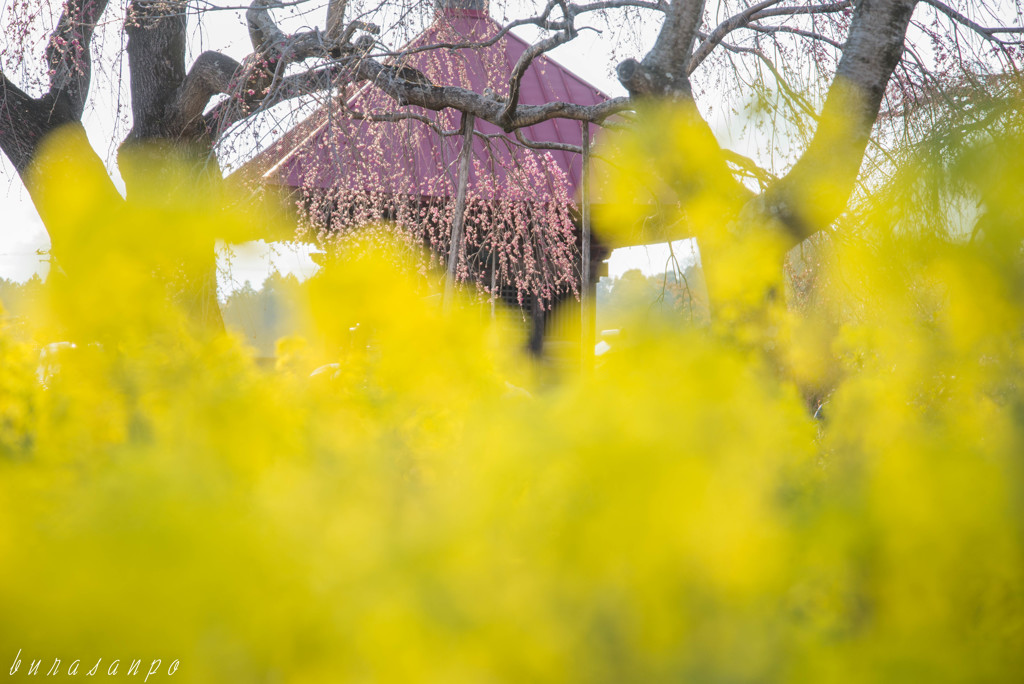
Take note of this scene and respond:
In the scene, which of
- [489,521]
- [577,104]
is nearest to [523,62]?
[577,104]

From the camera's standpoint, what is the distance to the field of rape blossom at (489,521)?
0.52m

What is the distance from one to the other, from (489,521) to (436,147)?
20.1ft

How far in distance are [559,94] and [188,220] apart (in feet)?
25.2

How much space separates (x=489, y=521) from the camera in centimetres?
66

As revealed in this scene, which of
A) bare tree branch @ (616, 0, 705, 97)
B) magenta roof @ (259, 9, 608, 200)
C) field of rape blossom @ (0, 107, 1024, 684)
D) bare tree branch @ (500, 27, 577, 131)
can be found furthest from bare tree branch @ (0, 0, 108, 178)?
field of rape blossom @ (0, 107, 1024, 684)

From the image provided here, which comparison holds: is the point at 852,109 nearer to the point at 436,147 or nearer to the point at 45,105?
the point at 436,147

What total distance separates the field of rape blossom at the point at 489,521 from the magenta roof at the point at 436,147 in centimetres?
304

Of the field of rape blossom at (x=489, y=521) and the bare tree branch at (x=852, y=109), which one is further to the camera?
the bare tree branch at (x=852, y=109)

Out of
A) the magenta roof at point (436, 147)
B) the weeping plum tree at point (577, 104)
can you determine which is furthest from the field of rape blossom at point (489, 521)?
the magenta roof at point (436, 147)

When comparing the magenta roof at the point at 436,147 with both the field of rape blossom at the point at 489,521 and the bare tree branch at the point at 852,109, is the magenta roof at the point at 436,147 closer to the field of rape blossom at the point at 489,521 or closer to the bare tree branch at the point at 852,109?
the bare tree branch at the point at 852,109

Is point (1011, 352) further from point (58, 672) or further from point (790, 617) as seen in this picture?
point (58, 672)

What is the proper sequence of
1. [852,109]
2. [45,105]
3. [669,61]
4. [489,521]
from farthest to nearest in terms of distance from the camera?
1. [45,105]
2. [669,61]
3. [852,109]
4. [489,521]

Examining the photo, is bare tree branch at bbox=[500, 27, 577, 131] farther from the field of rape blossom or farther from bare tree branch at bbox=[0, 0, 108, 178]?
bare tree branch at bbox=[0, 0, 108, 178]

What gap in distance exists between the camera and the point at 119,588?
1.64 ft
